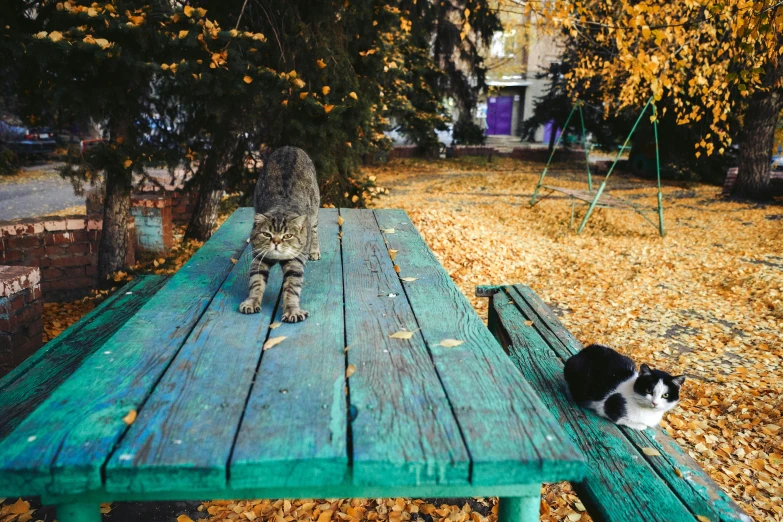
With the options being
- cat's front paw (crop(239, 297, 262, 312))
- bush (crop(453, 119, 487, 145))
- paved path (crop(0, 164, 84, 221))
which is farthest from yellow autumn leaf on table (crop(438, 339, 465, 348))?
bush (crop(453, 119, 487, 145))

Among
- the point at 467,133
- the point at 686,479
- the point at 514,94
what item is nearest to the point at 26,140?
the point at 467,133

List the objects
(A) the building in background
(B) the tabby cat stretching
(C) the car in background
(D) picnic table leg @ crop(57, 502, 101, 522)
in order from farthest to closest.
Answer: (A) the building in background < (C) the car in background < (B) the tabby cat stretching < (D) picnic table leg @ crop(57, 502, 101, 522)

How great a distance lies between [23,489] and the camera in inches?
48.6

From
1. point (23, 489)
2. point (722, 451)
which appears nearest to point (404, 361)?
point (23, 489)

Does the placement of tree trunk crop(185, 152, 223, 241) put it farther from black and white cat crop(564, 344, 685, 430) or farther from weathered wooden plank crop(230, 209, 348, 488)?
black and white cat crop(564, 344, 685, 430)

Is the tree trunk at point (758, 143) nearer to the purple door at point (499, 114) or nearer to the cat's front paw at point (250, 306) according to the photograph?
the cat's front paw at point (250, 306)

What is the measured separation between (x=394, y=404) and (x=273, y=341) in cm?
60

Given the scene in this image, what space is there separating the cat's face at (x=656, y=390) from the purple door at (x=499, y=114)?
37113 mm

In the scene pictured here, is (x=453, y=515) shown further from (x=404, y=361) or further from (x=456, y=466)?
(x=456, y=466)

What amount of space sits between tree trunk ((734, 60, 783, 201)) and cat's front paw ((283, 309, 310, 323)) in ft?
40.4

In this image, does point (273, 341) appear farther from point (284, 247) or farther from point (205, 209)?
point (205, 209)

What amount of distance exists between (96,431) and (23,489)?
18 cm

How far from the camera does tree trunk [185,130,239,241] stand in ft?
22.5

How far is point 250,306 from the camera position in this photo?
86.8 inches
